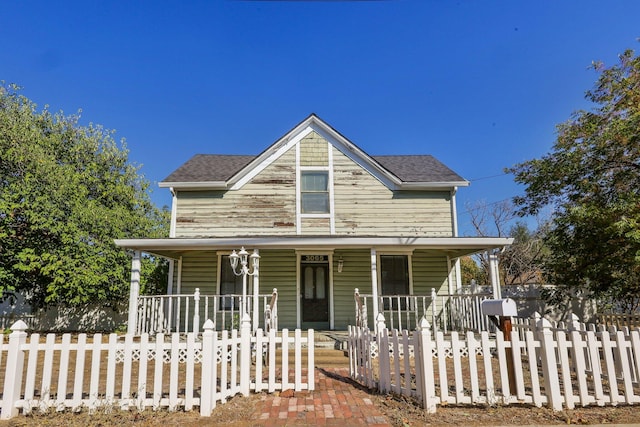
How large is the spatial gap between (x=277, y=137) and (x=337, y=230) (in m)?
3.68

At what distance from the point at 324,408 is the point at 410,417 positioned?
1.04m

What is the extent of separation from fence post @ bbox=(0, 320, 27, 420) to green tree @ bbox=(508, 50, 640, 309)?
33.6 feet

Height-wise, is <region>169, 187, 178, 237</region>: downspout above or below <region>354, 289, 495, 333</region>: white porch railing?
above

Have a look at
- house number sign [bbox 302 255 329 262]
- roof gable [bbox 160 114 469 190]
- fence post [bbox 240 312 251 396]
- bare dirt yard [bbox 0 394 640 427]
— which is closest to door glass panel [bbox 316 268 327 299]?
house number sign [bbox 302 255 329 262]

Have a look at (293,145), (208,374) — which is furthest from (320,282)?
(208,374)

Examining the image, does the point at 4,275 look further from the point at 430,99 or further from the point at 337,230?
the point at 430,99

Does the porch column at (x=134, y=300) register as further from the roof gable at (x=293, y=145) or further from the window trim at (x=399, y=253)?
the window trim at (x=399, y=253)

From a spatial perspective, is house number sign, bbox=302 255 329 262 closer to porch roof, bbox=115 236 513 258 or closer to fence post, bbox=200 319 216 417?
porch roof, bbox=115 236 513 258

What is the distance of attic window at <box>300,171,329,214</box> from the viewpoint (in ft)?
37.5

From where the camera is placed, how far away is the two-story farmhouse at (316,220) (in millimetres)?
10938

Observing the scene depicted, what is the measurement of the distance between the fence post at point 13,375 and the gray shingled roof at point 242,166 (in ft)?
24.9

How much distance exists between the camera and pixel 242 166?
12828mm

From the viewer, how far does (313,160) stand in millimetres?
11773

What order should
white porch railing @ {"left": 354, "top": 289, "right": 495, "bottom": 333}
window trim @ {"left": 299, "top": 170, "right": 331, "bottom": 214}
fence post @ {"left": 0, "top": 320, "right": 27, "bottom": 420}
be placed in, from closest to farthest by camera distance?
1. fence post @ {"left": 0, "top": 320, "right": 27, "bottom": 420}
2. white porch railing @ {"left": 354, "top": 289, "right": 495, "bottom": 333}
3. window trim @ {"left": 299, "top": 170, "right": 331, "bottom": 214}
